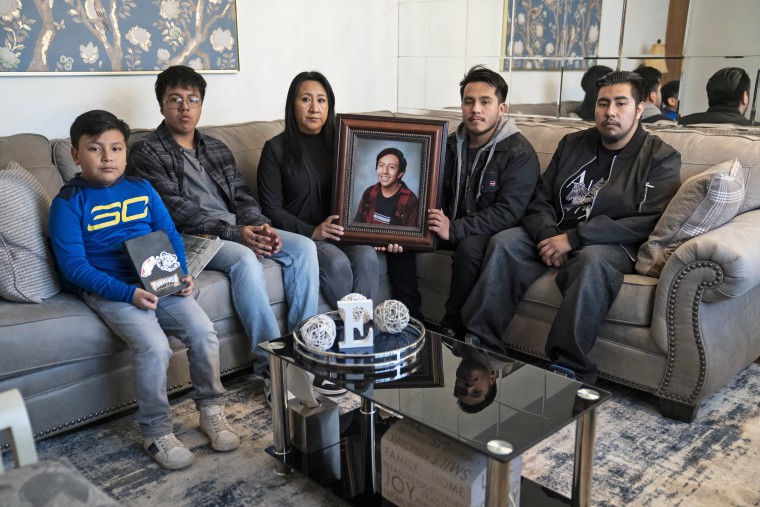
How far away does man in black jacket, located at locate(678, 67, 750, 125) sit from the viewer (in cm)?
313

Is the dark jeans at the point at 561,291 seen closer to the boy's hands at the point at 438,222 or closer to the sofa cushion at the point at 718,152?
the boy's hands at the point at 438,222

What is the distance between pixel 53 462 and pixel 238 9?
2659 mm

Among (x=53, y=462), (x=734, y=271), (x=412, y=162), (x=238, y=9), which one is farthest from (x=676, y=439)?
(x=238, y=9)

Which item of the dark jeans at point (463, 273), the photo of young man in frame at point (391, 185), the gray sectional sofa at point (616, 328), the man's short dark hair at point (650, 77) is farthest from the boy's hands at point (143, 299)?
the man's short dark hair at point (650, 77)

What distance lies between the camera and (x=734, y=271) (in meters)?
2.05

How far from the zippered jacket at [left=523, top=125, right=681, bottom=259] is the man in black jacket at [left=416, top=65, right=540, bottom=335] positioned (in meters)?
0.12

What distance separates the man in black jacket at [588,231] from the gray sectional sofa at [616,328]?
0.09 m

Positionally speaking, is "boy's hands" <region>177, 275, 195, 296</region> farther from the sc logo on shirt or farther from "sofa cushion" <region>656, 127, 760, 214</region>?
"sofa cushion" <region>656, 127, 760, 214</region>

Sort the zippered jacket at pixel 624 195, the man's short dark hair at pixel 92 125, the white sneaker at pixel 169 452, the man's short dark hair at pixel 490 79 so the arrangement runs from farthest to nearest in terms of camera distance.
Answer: the man's short dark hair at pixel 490 79 < the zippered jacket at pixel 624 195 < the man's short dark hair at pixel 92 125 < the white sneaker at pixel 169 452

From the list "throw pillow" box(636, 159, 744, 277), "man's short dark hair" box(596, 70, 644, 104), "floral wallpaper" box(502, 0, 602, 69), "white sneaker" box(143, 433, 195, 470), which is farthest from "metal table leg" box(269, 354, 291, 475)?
"floral wallpaper" box(502, 0, 602, 69)

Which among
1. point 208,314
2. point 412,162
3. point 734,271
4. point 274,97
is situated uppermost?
point 274,97

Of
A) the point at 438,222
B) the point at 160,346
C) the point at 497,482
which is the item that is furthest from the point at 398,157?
the point at 497,482

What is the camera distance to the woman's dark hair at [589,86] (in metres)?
3.58

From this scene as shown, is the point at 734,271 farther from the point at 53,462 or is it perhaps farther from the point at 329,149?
the point at 53,462
